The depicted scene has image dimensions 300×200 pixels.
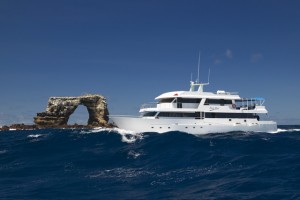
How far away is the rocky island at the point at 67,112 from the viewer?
78594 millimetres

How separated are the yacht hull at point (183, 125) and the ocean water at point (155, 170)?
7.40m

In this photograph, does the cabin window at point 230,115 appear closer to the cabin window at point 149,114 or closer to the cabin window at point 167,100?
the cabin window at point 167,100

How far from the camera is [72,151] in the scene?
2284 centimetres

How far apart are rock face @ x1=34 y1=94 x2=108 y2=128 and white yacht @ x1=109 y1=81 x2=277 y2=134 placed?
4639 cm

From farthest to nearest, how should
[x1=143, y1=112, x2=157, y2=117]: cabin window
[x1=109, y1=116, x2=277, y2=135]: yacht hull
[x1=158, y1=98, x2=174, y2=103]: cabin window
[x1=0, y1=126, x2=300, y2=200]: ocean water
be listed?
[x1=158, y1=98, x2=174, y2=103]: cabin window
[x1=143, y1=112, x2=157, y2=117]: cabin window
[x1=109, y1=116, x2=277, y2=135]: yacht hull
[x1=0, y1=126, x2=300, y2=200]: ocean water

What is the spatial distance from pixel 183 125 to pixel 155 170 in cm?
1739

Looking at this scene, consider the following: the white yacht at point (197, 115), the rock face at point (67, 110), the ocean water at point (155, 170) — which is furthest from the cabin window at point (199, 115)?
the rock face at point (67, 110)

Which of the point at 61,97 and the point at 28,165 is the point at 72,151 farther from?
the point at 61,97

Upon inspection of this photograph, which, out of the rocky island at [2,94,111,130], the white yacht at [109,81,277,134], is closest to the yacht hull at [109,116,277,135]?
the white yacht at [109,81,277,134]

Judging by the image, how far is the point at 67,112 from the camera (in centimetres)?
8019

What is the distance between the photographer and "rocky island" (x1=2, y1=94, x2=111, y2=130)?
258 ft

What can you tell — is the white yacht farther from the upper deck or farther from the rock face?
the rock face

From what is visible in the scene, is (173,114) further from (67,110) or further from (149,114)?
(67,110)

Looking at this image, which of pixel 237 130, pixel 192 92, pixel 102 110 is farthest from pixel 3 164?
pixel 102 110
